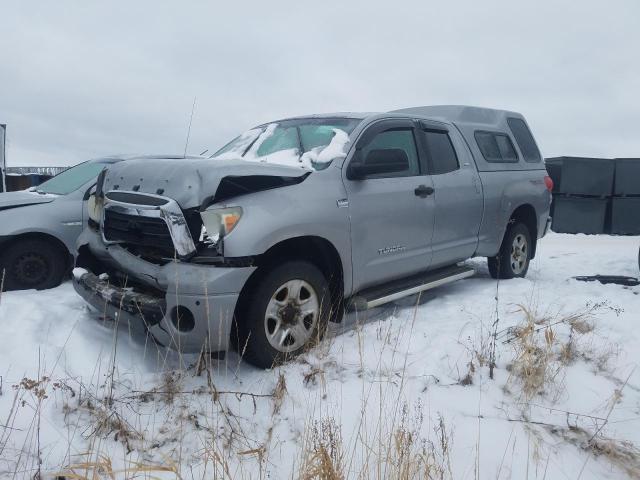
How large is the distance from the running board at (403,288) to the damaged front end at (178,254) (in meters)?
1.11

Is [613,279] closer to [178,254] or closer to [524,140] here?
[524,140]

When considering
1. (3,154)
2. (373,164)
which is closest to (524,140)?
(373,164)

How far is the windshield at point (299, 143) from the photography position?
3958mm

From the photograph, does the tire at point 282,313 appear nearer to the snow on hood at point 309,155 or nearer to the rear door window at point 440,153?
the snow on hood at point 309,155

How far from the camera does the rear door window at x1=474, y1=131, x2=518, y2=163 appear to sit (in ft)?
18.9

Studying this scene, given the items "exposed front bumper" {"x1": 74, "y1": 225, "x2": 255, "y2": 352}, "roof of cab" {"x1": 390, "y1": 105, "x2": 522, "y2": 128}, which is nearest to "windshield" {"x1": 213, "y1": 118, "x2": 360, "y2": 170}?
"exposed front bumper" {"x1": 74, "y1": 225, "x2": 255, "y2": 352}

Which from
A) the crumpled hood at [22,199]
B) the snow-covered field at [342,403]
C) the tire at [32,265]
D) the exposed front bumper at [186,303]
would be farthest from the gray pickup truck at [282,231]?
the crumpled hood at [22,199]

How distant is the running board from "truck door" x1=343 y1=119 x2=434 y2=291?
0.30 feet

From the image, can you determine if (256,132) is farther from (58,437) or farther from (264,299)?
(58,437)

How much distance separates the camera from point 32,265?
16.5ft

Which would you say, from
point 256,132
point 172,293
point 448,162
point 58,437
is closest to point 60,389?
point 58,437

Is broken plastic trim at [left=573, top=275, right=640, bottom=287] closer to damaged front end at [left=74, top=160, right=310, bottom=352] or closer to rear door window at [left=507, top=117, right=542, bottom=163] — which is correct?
rear door window at [left=507, top=117, right=542, bottom=163]

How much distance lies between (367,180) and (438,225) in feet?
3.38

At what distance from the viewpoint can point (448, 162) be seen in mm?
5062
